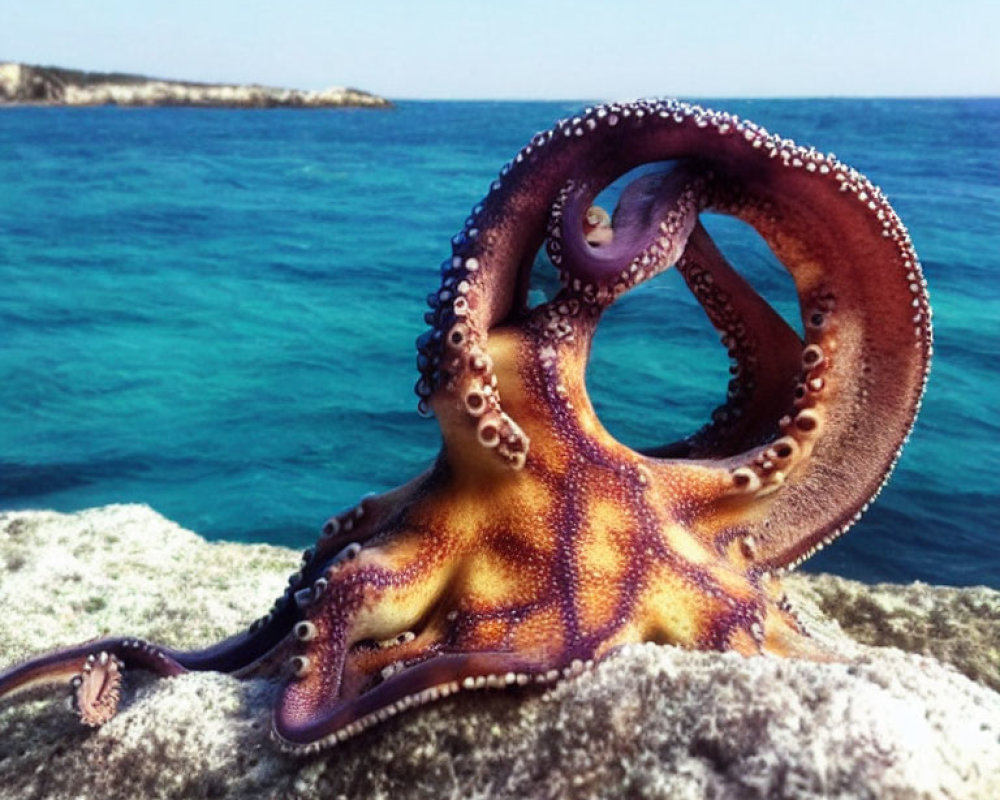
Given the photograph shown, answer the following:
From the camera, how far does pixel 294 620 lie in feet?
8.36

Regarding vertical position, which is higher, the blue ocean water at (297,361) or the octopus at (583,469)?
the octopus at (583,469)

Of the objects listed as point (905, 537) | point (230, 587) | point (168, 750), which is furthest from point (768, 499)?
point (905, 537)

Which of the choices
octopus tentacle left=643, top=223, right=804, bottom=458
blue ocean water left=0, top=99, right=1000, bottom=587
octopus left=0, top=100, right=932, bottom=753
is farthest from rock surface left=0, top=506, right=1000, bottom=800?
blue ocean water left=0, top=99, right=1000, bottom=587

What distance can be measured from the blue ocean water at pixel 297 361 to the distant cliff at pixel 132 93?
56394 millimetres

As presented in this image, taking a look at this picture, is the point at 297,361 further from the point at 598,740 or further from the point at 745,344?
the point at 598,740

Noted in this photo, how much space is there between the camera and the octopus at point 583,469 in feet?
6.95

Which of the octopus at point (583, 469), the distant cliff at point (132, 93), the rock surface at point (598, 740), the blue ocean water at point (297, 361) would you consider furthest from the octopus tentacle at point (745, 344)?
the distant cliff at point (132, 93)

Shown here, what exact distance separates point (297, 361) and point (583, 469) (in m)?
11.6

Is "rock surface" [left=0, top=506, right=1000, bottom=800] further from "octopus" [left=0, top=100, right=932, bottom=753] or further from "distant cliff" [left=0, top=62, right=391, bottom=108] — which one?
"distant cliff" [left=0, top=62, right=391, bottom=108]

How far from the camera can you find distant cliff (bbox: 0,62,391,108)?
249ft

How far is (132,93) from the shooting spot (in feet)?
281

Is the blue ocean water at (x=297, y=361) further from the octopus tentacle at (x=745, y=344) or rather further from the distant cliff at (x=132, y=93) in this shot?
the distant cliff at (x=132, y=93)

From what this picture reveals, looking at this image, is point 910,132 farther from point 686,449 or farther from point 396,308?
point 686,449

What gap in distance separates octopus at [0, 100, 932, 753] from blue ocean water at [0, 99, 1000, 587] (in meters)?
6.00
